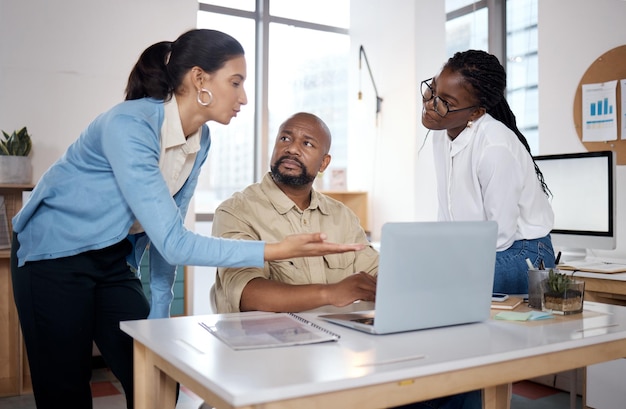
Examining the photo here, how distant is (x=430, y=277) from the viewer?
1.35 m

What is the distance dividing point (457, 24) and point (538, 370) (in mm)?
4458

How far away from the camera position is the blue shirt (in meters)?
1.44

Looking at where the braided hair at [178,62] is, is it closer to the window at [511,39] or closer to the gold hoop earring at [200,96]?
the gold hoop earring at [200,96]

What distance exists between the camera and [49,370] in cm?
162

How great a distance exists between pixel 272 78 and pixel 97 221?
3.95m

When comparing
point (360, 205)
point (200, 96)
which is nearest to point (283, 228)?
point (200, 96)

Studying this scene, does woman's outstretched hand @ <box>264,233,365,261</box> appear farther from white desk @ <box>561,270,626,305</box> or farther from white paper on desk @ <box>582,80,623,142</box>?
white paper on desk @ <box>582,80,623,142</box>

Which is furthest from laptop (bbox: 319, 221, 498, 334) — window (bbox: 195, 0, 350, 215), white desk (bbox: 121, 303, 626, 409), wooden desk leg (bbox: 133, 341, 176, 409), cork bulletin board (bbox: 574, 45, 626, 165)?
window (bbox: 195, 0, 350, 215)

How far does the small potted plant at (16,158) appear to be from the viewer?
3.50m

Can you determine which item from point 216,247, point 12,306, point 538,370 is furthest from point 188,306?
point 538,370

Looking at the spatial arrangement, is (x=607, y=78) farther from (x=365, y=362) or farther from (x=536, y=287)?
(x=365, y=362)

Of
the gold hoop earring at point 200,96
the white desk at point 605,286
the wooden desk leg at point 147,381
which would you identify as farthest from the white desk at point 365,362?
the white desk at point 605,286

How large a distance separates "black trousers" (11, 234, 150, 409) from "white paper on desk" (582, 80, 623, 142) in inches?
117

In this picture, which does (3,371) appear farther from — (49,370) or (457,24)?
(457,24)
